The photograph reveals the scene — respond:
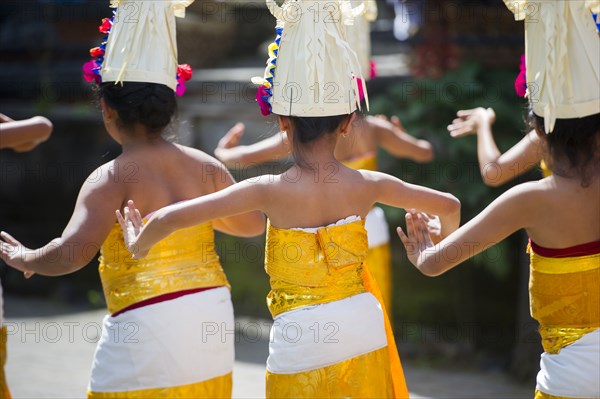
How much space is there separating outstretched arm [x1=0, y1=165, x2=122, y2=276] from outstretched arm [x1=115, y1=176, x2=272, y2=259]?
7.9 inches

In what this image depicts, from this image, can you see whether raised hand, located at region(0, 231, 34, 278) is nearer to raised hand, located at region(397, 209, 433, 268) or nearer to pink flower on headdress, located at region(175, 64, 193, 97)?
pink flower on headdress, located at region(175, 64, 193, 97)

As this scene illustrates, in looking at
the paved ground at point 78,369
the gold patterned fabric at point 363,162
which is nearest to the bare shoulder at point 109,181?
the gold patterned fabric at point 363,162

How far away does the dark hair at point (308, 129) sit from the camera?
266 cm

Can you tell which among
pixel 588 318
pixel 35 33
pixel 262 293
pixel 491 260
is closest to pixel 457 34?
pixel 491 260

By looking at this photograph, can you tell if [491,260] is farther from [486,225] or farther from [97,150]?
[97,150]

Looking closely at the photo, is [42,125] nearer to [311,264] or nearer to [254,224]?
[254,224]

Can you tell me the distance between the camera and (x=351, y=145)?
429 cm

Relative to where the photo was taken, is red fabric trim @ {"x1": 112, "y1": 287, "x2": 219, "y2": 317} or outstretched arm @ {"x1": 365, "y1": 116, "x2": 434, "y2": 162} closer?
red fabric trim @ {"x1": 112, "y1": 287, "x2": 219, "y2": 317}

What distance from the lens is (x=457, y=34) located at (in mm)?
6086

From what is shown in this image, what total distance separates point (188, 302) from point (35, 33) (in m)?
6.72

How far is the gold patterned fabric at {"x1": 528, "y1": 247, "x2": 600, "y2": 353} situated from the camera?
246cm

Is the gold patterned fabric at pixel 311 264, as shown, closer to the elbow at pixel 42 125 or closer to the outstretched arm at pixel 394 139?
the elbow at pixel 42 125

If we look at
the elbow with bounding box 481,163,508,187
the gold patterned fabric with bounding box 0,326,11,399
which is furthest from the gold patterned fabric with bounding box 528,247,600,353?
the gold patterned fabric with bounding box 0,326,11,399

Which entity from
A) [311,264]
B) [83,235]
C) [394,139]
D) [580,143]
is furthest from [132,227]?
[394,139]
